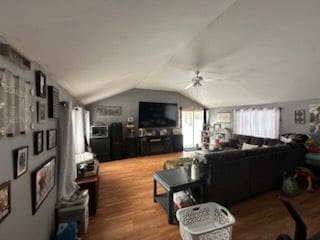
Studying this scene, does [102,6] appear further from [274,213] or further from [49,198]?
[274,213]

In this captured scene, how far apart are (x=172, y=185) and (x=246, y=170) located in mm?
1371

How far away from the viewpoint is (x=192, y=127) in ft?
26.0

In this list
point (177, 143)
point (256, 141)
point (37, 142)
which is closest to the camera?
point (37, 142)

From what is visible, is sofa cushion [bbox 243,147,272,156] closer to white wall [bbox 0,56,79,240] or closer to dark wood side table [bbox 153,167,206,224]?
dark wood side table [bbox 153,167,206,224]

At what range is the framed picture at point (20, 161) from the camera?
1141 millimetres

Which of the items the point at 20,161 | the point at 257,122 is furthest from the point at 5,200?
the point at 257,122

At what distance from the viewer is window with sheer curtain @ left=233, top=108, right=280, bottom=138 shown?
5.03m

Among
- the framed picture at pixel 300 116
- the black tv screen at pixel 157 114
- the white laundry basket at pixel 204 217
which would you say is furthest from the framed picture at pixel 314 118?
the black tv screen at pixel 157 114

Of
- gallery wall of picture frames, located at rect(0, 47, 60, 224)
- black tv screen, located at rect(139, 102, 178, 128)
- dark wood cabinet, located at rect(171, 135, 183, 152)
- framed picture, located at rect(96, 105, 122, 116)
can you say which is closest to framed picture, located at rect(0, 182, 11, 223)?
gallery wall of picture frames, located at rect(0, 47, 60, 224)

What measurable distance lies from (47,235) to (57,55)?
1.88 m

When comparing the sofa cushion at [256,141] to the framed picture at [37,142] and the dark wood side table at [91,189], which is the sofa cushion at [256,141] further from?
the framed picture at [37,142]

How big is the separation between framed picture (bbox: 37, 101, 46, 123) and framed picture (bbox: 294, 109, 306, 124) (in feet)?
18.5

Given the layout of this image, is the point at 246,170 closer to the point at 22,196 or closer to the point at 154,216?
the point at 154,216

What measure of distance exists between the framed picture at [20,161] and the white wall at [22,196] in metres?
0.03
